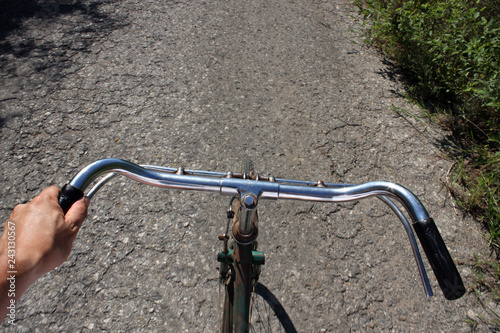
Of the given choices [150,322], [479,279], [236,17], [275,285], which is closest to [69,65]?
[236,17]

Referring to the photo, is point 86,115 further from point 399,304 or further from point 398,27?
point 398,27

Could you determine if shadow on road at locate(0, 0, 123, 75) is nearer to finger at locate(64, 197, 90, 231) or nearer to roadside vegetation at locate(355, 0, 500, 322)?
finger at locate(64, 197, 90, 231)

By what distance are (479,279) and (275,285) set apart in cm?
139

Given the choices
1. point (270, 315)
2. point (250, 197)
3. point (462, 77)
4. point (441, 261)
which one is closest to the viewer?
point (441, 261)

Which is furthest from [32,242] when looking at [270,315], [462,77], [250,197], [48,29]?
[48,29]

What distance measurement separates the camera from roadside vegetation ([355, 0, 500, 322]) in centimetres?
267

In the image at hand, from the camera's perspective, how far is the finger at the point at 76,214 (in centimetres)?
84

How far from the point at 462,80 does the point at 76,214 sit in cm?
351

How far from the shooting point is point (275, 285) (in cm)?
221

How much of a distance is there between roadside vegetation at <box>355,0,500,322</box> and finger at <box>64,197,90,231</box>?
251 centimetres

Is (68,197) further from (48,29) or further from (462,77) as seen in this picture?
(48,29)

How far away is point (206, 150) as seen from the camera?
2980 mm

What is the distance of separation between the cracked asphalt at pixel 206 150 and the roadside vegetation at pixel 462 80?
15 cm

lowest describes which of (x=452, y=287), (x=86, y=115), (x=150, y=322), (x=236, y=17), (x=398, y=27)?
(x=150, y=322)
